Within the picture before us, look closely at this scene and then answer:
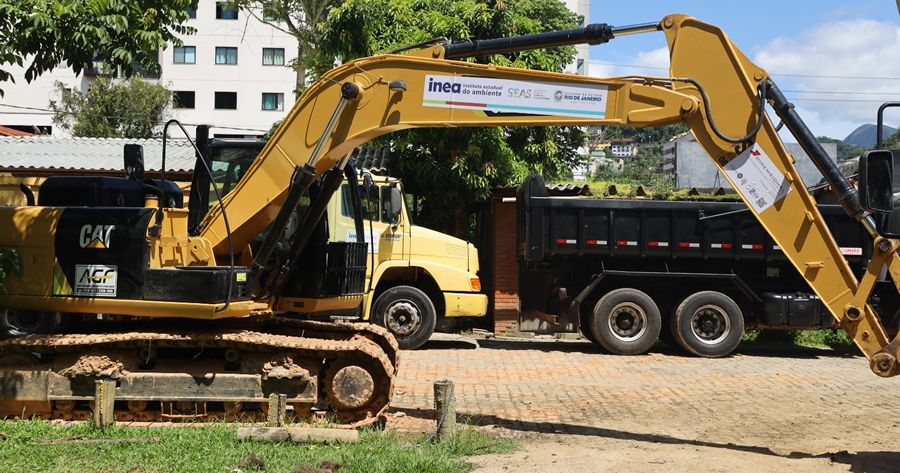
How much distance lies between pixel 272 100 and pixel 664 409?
147ft

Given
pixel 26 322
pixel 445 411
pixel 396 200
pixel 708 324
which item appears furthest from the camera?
pixel 708 324

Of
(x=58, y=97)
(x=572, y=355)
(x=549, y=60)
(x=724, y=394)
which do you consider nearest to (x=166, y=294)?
(x=724, y=394)

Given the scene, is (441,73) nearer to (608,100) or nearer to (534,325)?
(608,100)

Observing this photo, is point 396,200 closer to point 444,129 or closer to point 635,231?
point 444,129

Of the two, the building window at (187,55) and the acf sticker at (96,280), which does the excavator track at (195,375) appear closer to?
the acf sticker at (96,280)

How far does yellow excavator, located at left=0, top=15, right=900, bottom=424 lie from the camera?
8.13m

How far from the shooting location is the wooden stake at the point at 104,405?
320 inches

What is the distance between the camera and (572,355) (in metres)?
15.4

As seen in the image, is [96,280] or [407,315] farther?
[407,315]

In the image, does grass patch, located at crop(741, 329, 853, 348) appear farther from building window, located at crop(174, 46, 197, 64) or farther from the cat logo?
building window, located at crop(174, 46, 197, 64)

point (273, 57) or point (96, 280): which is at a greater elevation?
point (273, 57)

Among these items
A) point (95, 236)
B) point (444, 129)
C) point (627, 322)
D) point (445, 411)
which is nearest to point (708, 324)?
point (627, 322)

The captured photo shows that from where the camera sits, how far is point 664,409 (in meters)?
10.3

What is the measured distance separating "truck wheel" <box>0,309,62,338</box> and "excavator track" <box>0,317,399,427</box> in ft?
2.12
